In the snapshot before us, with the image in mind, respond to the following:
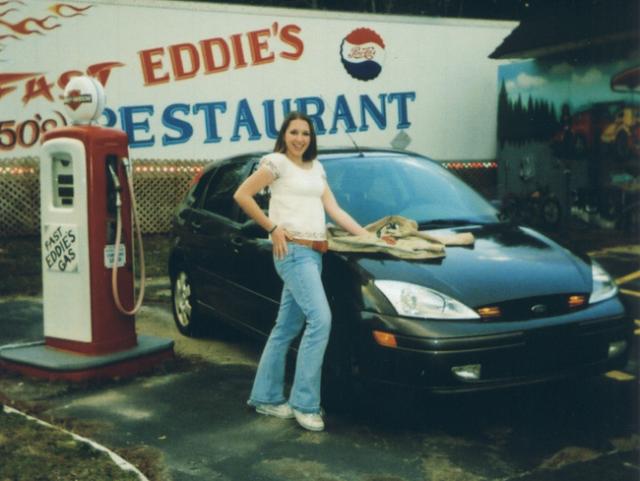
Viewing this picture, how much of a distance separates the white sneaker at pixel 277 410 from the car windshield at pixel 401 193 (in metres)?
1.29

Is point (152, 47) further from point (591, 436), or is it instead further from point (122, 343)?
point (591, 436)

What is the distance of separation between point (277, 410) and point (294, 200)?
1244 mm

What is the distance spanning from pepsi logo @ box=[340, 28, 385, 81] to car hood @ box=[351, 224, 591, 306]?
1024cm

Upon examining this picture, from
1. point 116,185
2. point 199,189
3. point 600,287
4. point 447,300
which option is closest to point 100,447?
point 447,300

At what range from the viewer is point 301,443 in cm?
450

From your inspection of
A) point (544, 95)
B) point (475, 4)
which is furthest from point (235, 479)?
point (475, 4)

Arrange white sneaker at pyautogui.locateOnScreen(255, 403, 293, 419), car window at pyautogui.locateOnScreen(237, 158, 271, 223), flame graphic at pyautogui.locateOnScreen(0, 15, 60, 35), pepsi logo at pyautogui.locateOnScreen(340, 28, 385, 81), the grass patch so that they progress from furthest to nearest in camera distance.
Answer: pepsi logo at pyautogui.locateOnScreen(340, 28, 385, 81) < flame graphic at pyautogui.locateOnScreen(0, 15, 60, 35) < car window at pyautogui.locateOnScreen(237, 158, 271, 223) < white sneaker at pyautogui.locateOnScreen(255, 403, 293, 419) < the grass patch

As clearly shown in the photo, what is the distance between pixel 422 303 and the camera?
447 centimetres

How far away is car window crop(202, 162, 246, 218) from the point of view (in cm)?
629

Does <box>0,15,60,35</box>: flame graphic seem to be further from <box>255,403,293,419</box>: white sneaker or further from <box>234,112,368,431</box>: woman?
<box>255,403,293,419</box>: white sneaker

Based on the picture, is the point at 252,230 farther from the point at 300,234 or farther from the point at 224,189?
the point at 300,234

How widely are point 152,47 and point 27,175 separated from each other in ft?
9.21

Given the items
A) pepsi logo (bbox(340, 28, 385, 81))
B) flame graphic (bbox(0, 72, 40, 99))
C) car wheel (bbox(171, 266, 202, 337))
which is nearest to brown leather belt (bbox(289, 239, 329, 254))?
car wheel (bbox(171, 266, 202, 337))

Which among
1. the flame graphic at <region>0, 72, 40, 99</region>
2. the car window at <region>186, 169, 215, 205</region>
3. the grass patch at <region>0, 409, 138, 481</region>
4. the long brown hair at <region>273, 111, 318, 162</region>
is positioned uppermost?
the flame graphic at <region>0, 72, 40, 99</region>
